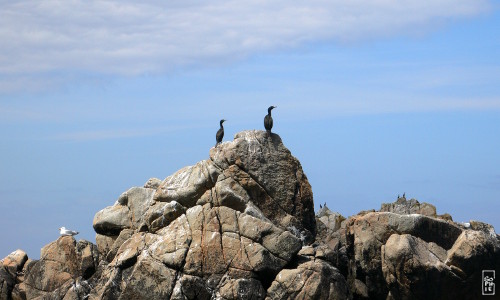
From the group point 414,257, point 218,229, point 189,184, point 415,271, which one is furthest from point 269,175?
point 415,271

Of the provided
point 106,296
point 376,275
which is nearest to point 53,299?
point 106,296

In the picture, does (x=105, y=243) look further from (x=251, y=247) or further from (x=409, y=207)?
(x=409, y=207)

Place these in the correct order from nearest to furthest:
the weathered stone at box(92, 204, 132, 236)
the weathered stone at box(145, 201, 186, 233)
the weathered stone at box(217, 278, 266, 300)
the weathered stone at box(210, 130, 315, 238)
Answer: the weathered stone at box(217, 278, 266, 300), the weathered stone at box(145, 201, 186, 233), the weathered stone at box(210, 130, 315, 238), the weathered stone at box(92, 204, 132, 236)

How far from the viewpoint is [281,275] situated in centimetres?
4306

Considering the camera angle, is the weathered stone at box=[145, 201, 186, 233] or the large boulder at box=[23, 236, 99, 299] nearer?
the weathered stone at box=[145, 201, 186, 233]

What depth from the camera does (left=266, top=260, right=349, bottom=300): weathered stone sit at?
140 ft

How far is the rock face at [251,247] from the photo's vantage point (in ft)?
142

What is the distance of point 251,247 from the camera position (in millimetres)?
43562

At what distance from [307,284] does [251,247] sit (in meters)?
3.00

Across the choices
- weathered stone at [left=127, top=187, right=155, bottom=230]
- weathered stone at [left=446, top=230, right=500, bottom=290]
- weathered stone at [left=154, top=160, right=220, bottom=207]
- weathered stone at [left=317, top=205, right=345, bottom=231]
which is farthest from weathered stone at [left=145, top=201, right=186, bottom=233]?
weathered stone at [left=446, top=230, right=500, bottom=290]

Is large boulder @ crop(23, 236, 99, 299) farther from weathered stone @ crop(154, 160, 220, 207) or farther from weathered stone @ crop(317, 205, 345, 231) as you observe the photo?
weathered stone @ crop(317, 205, 345, 231)

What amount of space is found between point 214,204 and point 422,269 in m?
10.0

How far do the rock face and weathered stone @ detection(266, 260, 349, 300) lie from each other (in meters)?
0.04

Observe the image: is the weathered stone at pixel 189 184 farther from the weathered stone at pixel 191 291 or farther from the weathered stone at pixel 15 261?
the weathered stone at pixel 15 261
